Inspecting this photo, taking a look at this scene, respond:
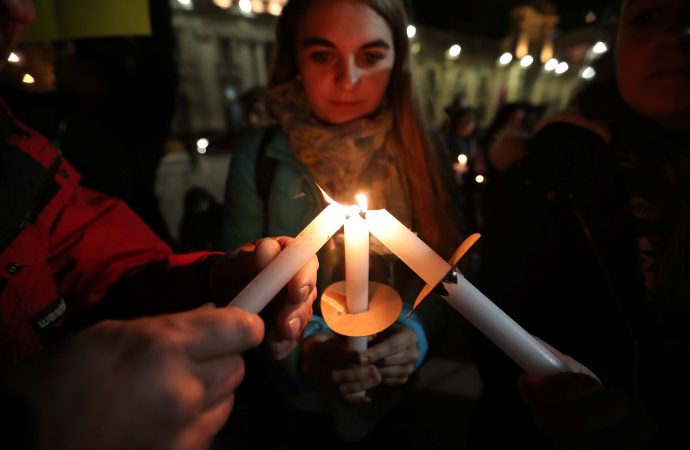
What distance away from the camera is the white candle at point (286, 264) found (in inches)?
22.0

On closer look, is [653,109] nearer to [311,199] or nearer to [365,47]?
[365,47]

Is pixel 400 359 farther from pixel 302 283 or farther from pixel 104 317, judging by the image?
pixel 104 317

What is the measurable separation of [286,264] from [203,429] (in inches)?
11.5

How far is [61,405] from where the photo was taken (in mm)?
373

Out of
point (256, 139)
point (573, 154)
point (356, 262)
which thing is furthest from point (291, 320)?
point (573, 154)

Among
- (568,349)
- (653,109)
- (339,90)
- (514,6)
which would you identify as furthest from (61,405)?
(514,6)

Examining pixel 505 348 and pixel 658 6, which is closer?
pixel 505 348

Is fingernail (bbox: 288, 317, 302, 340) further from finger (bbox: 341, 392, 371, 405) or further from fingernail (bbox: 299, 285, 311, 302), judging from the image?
finger (bbox: 341, 392, 371, 405)

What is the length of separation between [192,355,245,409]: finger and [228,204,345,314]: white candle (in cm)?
9

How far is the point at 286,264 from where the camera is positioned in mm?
580

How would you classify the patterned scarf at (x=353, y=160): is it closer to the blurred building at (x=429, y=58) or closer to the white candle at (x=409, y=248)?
the white candle at (x=409, y=248)

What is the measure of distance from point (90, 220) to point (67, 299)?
1.08 feet

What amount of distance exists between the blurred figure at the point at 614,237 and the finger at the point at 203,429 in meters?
0.98


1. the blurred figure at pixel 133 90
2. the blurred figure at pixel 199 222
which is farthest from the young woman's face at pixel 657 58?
the blurred figure at pixel 133 90
